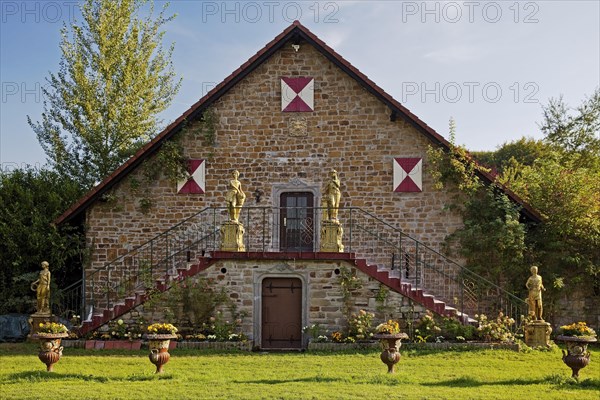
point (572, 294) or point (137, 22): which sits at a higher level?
point (137, 22)

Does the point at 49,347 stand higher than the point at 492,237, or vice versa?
the point at 492,237

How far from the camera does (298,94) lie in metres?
18.0

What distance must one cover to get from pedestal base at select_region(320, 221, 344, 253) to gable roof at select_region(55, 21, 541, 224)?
3.88 m

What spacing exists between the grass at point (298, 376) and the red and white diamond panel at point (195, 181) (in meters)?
5.08

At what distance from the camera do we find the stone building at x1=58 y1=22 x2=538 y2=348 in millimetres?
17359

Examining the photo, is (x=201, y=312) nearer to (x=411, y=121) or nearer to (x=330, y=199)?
(x=330, y=199)

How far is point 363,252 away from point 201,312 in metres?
4.43

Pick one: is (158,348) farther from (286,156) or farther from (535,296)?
(535,296)

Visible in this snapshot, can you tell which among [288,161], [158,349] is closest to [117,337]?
[158,349]

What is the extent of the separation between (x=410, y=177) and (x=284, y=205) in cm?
319

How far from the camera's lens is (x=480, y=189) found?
17297 mm

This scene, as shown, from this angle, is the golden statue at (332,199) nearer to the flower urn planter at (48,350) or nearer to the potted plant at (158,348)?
the potted plant at (158,348)

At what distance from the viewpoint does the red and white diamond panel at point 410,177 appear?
1742 centimetres

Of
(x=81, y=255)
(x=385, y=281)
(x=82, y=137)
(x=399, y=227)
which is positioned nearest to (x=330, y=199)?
(x=385, y=281)
